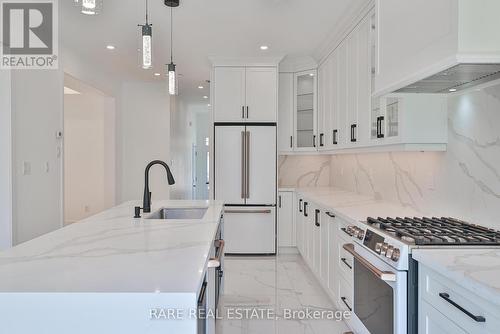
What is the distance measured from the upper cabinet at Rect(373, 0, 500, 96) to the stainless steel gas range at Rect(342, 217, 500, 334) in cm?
77

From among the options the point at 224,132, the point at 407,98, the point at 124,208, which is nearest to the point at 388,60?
the point at 407,98

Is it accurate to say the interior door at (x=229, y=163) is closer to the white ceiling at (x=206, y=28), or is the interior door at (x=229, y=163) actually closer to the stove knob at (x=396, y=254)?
the white ceiling at (x=206, y=28)

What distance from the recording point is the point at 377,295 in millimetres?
2082

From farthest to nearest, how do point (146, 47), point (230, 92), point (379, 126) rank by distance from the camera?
point (230, 92), point (379, 126), point (146, 47)

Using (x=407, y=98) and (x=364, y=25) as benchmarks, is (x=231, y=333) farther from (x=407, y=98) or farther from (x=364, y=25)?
(x=364, y=25)

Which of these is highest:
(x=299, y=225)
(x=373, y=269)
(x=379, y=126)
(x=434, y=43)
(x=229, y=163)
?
(x=434, y=43)

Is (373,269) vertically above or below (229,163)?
below

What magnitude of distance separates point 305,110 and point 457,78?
3306 millimetres

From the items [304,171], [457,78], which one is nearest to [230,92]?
[304,171]

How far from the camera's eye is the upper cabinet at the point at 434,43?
59.5 inches

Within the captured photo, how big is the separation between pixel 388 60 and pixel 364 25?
46.2 inches

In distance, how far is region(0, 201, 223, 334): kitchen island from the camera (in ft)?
3.62

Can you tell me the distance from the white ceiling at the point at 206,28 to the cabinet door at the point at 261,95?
0.27 meters

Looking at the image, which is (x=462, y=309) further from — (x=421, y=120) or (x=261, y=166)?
(x=261, y=166)
